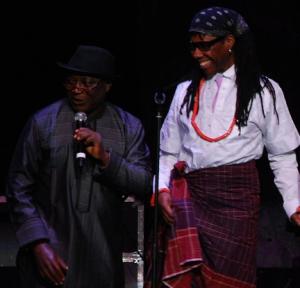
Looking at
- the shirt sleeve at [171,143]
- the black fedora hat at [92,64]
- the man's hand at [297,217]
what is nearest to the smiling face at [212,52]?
the shirt sleeve at [171,143]

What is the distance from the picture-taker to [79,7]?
17.4 ft

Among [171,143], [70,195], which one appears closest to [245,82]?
[171,143]

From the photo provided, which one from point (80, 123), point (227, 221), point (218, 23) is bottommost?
point (227, 221)

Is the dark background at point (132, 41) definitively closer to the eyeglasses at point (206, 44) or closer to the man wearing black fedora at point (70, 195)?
the eyeglasses at point (206, 44)

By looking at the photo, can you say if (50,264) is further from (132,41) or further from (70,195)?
(132,41)

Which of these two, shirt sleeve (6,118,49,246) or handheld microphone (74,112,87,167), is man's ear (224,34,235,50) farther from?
shirt sleeve (6,118,49,246)

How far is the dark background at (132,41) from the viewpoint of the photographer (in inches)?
207

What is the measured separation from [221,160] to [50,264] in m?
0.94

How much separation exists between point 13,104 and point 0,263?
3.95 ft

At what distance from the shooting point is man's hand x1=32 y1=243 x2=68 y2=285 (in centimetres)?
352

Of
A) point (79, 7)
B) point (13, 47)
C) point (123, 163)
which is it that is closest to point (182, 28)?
point (79, 7)

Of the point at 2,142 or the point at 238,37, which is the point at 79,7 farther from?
the point at 238,37

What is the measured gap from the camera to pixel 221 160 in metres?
3.83

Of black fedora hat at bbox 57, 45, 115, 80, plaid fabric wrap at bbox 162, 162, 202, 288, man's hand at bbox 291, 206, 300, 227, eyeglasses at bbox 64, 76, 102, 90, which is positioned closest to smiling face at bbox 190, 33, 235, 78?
black fedora hat at bbox 57, 45, 115, 80
